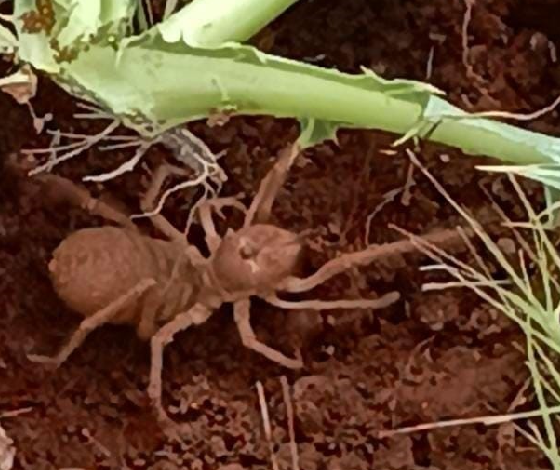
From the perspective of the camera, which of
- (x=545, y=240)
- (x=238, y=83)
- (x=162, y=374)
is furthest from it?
(x=162, y=374)

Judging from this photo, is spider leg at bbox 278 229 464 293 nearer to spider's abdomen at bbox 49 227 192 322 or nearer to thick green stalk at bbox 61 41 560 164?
spider's abdomen at bbox 49 227 192 322

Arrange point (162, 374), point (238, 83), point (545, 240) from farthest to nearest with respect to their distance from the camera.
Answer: point (162, 374)
point (545, 240)
point (238, 83)

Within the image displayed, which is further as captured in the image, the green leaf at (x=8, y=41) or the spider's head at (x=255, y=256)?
the spider's head at (x=255, y=256)

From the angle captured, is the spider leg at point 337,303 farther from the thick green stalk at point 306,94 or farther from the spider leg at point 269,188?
the thick green stalk at point 306,94

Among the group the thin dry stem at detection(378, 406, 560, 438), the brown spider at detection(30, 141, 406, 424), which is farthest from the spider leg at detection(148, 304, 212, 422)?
the thin dry stem at detection(378, 406, 560, 438)

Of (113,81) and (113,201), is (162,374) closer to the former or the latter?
(113,201)

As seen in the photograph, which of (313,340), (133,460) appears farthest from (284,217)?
(133,460)

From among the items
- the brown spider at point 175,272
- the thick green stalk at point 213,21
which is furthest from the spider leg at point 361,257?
the thick green stalk at point 213,21
